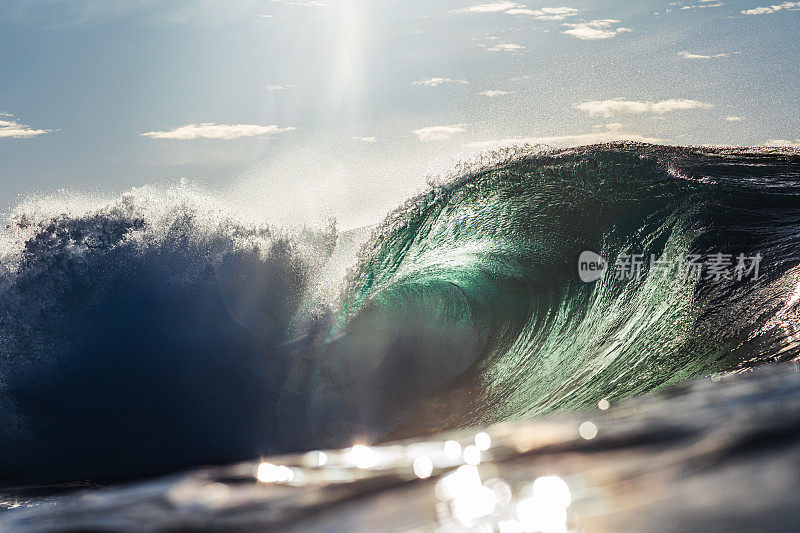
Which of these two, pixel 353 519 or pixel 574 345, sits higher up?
pixel 574 345

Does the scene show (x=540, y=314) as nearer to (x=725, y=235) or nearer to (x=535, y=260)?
(x=535, y=260)

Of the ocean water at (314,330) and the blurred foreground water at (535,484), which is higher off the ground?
the ocean water at (314,330)

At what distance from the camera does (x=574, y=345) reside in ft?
18.2

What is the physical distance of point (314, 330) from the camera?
17.7ft

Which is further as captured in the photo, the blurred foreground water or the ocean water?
the ocean water

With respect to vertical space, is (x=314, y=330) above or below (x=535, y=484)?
above

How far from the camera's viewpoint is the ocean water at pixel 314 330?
475cm

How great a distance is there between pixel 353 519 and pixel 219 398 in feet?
10.1

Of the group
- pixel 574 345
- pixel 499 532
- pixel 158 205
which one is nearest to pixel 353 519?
pixel 499 532

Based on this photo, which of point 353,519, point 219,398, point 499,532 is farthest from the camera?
point 219,398

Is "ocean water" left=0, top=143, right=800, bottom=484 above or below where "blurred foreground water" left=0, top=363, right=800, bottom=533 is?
above

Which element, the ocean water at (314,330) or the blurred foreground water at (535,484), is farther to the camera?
the ocean water at (314,330)

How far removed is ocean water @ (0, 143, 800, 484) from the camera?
4.75 meters

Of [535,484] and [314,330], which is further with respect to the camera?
[314,330]
